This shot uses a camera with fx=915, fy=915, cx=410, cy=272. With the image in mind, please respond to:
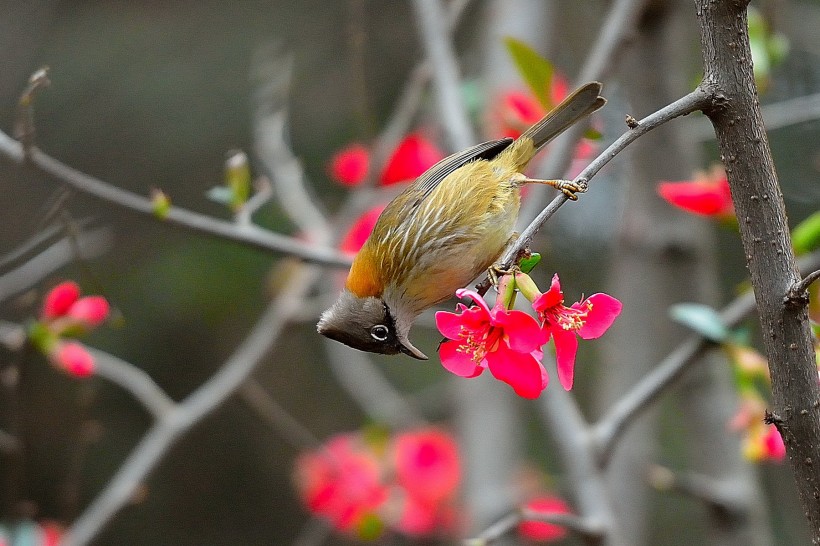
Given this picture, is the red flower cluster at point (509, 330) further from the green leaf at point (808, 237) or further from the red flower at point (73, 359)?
the red flower at point (73, 359)

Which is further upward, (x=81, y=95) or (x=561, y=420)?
(x=81, y=95)

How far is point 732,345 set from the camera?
7.36 feet

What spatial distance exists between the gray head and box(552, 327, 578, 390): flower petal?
0.55 m

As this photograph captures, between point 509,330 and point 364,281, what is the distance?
90 centimetres

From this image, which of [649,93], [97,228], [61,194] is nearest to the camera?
[61,194]

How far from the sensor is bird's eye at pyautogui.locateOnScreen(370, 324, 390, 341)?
6.67ft

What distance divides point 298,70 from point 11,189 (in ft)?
9.32

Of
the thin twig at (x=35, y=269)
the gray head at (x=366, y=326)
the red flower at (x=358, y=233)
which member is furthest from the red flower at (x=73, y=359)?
the red flower at (x=358, y=233)

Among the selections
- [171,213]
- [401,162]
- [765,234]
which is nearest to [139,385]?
Answer: [171,213]

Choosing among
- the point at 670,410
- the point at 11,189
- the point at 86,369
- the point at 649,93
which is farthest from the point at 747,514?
the point at 670,410

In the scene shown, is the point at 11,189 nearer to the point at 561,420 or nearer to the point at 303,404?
the point at 561,420

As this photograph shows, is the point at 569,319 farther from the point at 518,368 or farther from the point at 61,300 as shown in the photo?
the point at 61,300

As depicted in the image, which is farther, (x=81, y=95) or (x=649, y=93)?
(x=81, y=95)

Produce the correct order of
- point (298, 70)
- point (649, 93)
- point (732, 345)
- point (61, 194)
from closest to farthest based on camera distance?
point (61, 194) < point (732, 345) < point (649, 93) < point (298, 70)
